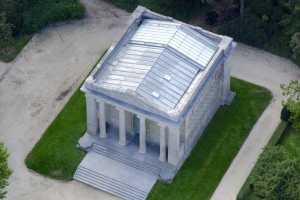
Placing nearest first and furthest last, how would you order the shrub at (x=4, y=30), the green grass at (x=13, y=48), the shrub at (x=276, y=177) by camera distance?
the shrub at (x=276, y=177)
the shrub at (x=4, y=30)
the green grass at (x=13, y=48)

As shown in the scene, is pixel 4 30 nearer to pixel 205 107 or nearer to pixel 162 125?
pixel 205 107

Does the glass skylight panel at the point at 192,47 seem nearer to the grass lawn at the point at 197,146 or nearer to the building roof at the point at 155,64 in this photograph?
the building roof at the point at 155,64

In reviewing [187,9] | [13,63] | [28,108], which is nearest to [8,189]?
[28,108]

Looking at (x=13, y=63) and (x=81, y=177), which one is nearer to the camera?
(x=81, y=177)

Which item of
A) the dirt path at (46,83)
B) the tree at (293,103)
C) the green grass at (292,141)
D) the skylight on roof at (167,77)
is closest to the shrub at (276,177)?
the tree at (293,103)

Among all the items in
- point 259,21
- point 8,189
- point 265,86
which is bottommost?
point 8,189

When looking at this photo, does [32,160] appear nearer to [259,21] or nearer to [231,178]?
[231,178]

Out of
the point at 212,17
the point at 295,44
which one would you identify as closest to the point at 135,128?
the point at 295,44

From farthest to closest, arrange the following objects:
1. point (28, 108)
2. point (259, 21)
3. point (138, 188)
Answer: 1. point (259, 21)
2. point (28, 108)
3. point (138, 188)
